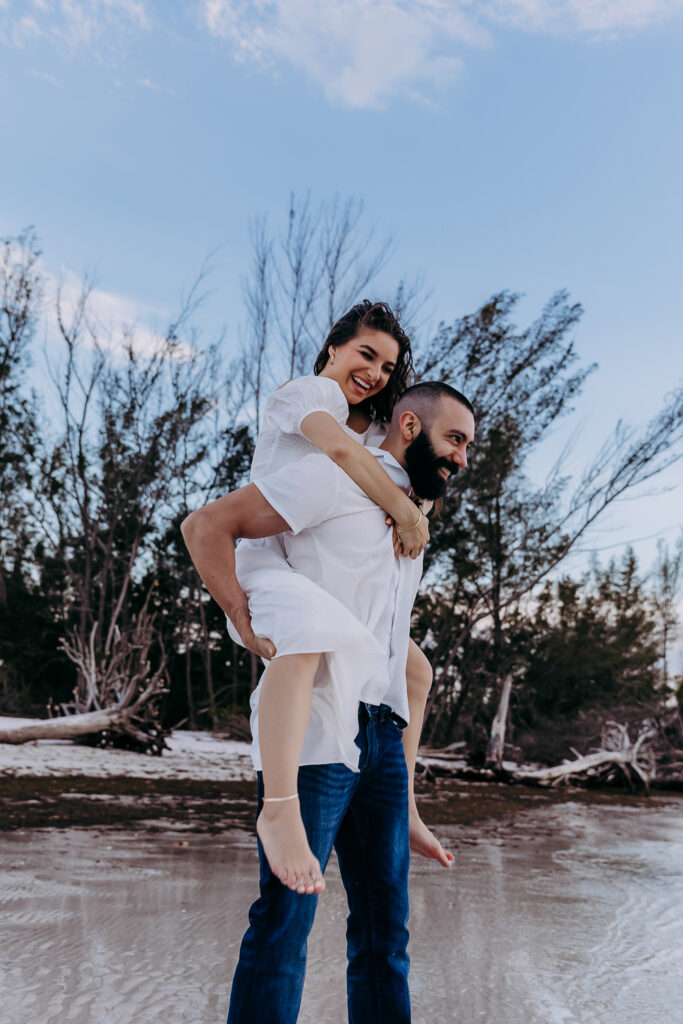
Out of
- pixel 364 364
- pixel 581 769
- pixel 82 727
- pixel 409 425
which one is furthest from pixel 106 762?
pixel 409 425

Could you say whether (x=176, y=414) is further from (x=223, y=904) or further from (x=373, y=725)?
(x=373, y=725)

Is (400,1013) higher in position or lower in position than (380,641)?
lower

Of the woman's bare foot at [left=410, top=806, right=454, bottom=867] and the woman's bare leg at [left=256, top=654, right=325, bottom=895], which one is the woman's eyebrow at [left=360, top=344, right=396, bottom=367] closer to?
the woman's bare leg at [left=256, top=654, right=325, bottom=895]

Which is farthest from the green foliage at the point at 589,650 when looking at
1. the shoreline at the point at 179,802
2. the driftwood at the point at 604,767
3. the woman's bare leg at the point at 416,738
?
the woman's bare leg at the point at 416,738

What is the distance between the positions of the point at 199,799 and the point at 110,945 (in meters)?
3.99

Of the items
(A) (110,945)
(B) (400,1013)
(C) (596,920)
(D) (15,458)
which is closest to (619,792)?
(C) (596,920)

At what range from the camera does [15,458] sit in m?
14.5

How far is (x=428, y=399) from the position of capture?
156 centimetres

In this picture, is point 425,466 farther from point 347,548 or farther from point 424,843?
point 424,843

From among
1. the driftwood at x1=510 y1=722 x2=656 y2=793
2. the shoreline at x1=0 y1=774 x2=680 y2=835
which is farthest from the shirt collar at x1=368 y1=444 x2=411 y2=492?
the driftwood at x1=510 y1=722 x2=656 y2=793

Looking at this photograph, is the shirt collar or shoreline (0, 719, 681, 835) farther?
shoreline (0, 719, 681, 835)

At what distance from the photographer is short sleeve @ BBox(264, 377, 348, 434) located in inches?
62.3

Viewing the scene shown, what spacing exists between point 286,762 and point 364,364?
0.84 metres

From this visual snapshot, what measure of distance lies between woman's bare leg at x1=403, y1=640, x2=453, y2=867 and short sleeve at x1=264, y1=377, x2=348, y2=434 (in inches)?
18.6
